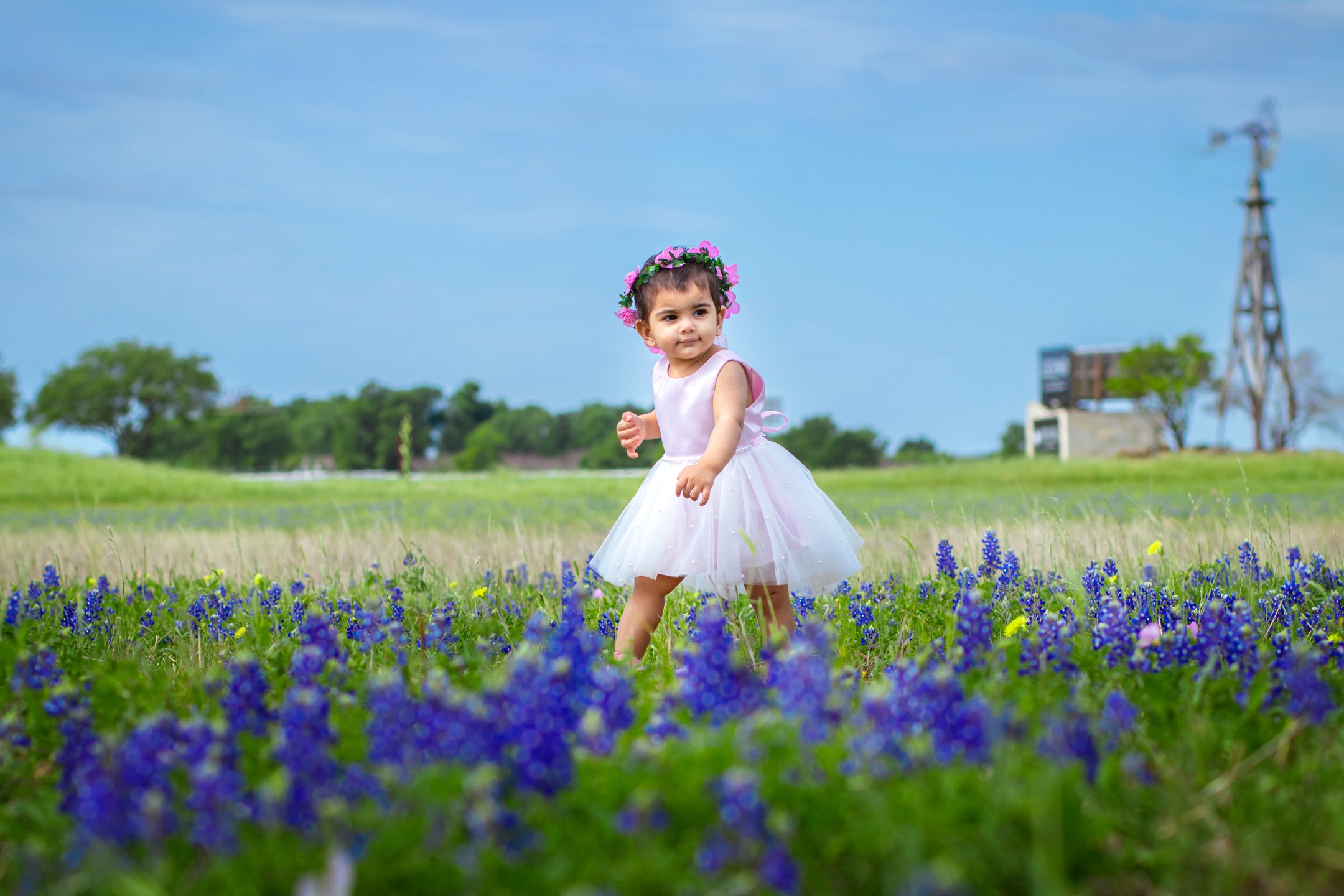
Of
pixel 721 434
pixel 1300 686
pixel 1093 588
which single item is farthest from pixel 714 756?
pixel 1093 588

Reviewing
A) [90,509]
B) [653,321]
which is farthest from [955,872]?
[90,509]

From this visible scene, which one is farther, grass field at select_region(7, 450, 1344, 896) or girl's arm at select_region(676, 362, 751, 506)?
girl's arm at select_region(676, 362, 751, 506)

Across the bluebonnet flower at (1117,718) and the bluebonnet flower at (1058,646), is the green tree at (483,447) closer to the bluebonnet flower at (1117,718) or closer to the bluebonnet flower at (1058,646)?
the bluebonnet flower at (1058,646)

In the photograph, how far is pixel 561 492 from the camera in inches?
848

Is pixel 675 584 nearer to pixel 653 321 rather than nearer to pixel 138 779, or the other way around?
pixel 653 321

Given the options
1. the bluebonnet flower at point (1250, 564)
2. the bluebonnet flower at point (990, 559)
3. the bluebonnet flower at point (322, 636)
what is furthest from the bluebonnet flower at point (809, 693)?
the bluebonnet flower at point (1250, 564)

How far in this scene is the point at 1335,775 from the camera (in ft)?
8.56

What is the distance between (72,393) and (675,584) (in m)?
63.9

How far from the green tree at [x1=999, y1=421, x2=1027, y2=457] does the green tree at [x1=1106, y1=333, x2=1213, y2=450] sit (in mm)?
9652

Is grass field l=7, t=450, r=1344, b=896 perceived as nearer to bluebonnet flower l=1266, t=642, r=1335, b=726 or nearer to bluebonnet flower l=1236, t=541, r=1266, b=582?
bluebonnet flower l=1266, t=642, r=1335, b=726

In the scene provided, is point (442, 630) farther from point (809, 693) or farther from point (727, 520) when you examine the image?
point (809, 693)

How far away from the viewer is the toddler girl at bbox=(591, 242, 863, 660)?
181 inches

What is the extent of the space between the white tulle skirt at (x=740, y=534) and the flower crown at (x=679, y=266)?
0.78 metres

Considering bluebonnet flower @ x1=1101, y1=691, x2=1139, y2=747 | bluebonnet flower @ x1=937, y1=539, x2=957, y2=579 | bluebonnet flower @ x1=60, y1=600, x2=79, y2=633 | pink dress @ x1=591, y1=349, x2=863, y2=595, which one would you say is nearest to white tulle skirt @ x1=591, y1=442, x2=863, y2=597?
pink dress @ x1=591, y1=349, x2=863, y2=595
